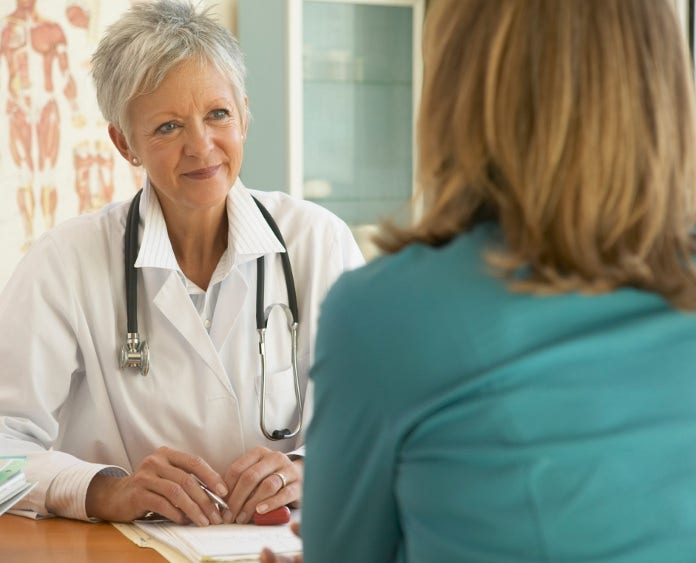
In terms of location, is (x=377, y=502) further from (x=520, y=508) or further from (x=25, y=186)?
(x=25, y=186)

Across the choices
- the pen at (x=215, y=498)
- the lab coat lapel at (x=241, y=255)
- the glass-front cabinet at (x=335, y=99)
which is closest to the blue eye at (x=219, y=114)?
the lab coat lapel at (x=241, y=255)

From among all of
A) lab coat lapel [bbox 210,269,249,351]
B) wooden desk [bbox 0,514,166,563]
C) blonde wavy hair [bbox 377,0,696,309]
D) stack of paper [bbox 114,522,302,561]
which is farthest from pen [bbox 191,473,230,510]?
blonde wavy hair [bbox 377,0,696,309]

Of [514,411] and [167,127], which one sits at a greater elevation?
[167,127]

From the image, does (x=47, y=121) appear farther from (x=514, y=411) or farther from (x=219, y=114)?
(x=514, y=411)

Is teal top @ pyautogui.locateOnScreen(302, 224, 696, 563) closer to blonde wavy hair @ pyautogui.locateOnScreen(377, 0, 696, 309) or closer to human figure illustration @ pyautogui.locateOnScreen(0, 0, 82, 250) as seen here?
blonde wavy hair @ pyautogui.locateOnScreen(377, 0, 696, 309)

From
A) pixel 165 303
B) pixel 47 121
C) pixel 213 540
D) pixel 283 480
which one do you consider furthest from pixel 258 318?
pixel 47 121

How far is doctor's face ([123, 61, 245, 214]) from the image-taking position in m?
1.86

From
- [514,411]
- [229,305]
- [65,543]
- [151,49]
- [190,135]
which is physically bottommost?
[65,543]

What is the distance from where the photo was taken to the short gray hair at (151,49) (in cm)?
183

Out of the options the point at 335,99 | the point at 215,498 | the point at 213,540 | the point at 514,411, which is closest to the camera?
the point at 514,411

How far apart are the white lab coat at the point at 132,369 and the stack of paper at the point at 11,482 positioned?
7.7 inches

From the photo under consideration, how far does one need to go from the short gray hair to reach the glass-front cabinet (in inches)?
66.7

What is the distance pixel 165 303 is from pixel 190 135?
1.05 feet

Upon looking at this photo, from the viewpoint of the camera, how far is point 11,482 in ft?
5.05
